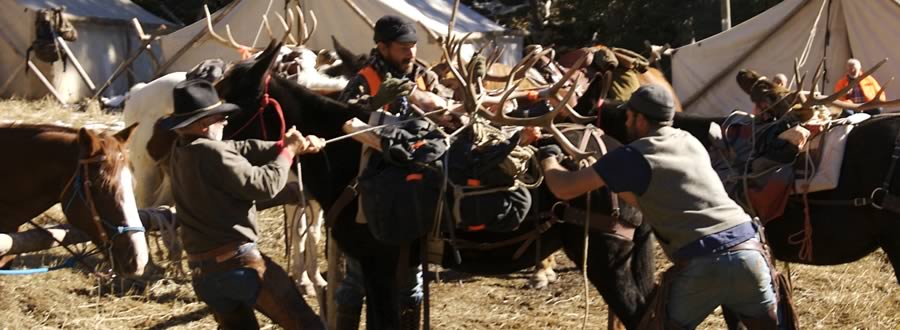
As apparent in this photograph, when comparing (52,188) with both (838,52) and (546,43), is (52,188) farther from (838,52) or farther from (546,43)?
(546,43)

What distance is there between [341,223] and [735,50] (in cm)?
930

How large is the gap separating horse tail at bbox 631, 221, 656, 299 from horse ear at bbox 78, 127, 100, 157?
2.69m

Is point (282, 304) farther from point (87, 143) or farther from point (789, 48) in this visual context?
point (789, 48)

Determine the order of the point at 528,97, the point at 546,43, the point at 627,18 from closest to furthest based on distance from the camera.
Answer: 1. the point at 528,97
2. the point at 627,18
3. the point at 546,43

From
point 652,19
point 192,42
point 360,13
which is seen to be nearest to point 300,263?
point 360,13

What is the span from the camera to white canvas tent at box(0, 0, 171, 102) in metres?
18.1

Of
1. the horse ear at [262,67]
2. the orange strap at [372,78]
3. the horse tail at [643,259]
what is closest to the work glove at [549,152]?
the horse tail at [643,259]

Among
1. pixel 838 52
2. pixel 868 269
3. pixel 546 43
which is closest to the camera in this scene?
pixel 868 269

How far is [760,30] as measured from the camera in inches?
526

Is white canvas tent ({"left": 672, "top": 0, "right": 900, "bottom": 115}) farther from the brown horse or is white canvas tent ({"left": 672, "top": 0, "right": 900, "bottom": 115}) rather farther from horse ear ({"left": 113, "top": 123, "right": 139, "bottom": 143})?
the brown horse

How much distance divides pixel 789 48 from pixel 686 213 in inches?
368

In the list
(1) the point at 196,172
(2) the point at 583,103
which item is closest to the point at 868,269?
(2) the point at 583,103

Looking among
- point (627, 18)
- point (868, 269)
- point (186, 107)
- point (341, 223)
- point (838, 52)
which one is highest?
point (627, 18)

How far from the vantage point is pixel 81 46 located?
1928cm
